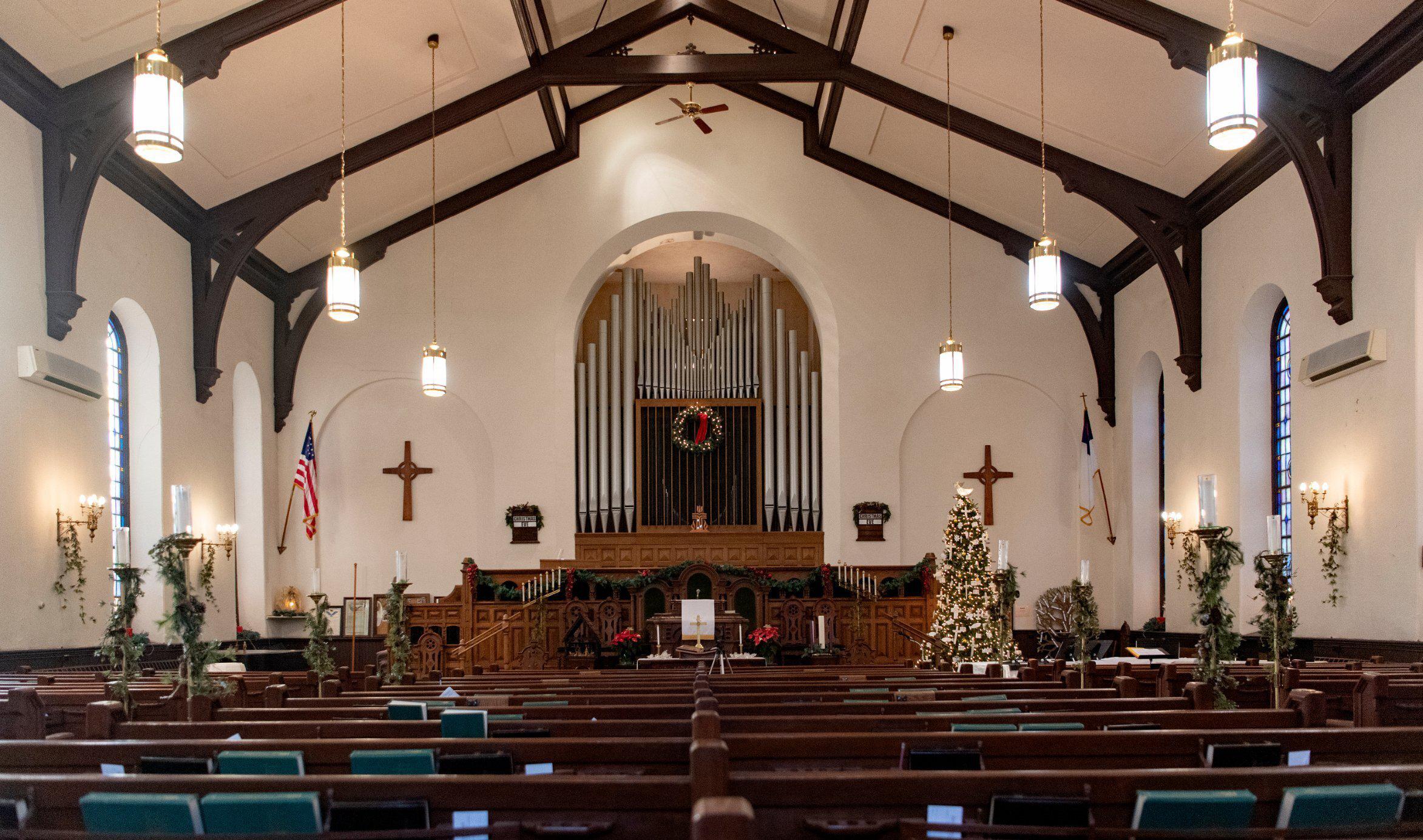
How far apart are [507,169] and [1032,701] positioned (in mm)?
12720

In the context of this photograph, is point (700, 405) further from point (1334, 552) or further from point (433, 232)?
point (1334, 552)

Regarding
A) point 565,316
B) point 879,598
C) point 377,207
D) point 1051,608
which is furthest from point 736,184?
point 1051,608

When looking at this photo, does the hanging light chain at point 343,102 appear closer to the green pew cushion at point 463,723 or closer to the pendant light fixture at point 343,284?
the pendant light fixture at point 343,284

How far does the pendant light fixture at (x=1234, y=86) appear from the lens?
558cm

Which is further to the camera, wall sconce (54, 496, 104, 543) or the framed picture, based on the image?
the framed picture

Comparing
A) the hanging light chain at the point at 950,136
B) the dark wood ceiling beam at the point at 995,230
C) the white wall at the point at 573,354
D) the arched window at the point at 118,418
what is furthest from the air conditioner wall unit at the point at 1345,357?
the arched window at the point at 118,418

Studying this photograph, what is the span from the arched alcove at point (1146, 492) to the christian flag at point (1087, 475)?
914 millimetres

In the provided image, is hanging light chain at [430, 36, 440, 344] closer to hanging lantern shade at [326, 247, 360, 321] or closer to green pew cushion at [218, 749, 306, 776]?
hanging lantern shade at [326, 247, 360, 321]

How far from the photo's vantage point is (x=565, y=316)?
1630cm

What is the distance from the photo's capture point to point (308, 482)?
15.3 m

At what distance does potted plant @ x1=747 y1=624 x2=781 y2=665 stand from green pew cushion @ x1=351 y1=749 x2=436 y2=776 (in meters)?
9.18

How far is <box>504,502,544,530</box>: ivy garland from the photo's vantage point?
51.6 feet

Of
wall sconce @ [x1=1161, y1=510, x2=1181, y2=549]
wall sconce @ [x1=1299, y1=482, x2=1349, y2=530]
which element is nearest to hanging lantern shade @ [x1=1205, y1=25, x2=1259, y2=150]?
wall sconce @ [x1=1299, y1=482, x2=1349, y2=530]

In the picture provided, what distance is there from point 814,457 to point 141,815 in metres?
14.5
